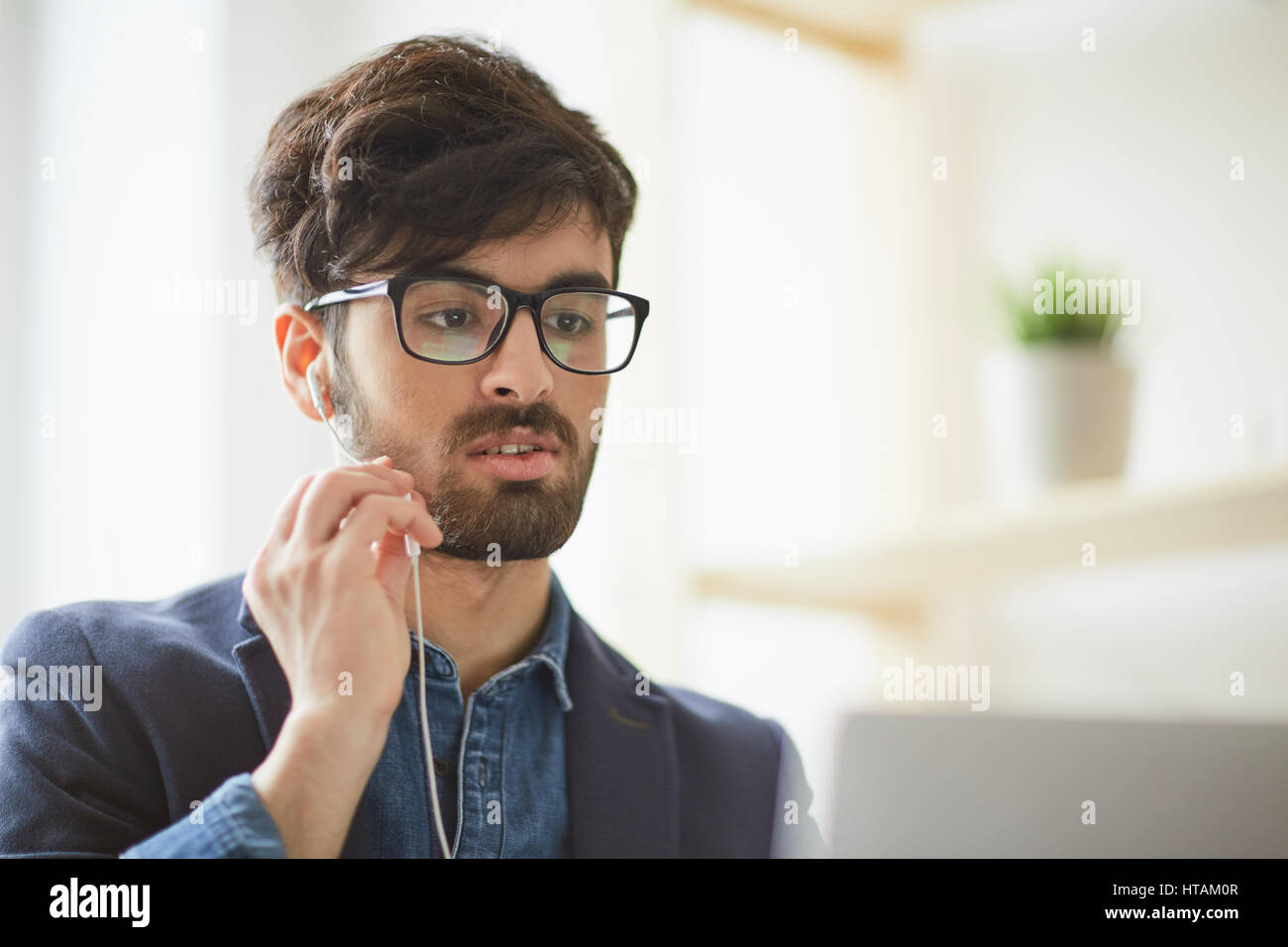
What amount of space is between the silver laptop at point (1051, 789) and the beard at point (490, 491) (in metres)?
0.32

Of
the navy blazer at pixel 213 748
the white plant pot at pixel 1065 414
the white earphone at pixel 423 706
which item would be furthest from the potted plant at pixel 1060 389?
the white earphone at pixel 423 706

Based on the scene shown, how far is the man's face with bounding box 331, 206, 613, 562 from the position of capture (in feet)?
3.31

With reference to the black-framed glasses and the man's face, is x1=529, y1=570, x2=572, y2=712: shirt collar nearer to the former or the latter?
the man's face

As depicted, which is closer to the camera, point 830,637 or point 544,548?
point 544,548

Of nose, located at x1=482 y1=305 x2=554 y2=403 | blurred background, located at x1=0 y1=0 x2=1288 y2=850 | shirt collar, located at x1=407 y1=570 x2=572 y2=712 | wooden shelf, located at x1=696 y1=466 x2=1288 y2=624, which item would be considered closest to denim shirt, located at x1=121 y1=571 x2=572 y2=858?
shirt collar, located at x1=407 y1=570 x2=572 y2=712

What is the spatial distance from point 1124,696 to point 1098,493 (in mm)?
507

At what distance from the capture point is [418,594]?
38.1 inches

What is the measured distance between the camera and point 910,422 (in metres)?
2.13

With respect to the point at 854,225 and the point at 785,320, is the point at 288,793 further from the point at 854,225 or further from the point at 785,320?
the point at 854,225

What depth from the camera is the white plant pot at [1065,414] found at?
1.64 metres

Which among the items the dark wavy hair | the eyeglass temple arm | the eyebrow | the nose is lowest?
the nose

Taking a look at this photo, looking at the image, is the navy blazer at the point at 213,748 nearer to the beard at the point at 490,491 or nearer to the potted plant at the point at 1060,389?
the beard at the point at 490,491

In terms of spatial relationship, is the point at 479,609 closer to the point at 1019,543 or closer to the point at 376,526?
the point at 376,526

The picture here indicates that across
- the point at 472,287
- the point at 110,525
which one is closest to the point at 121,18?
the point at 110,525
